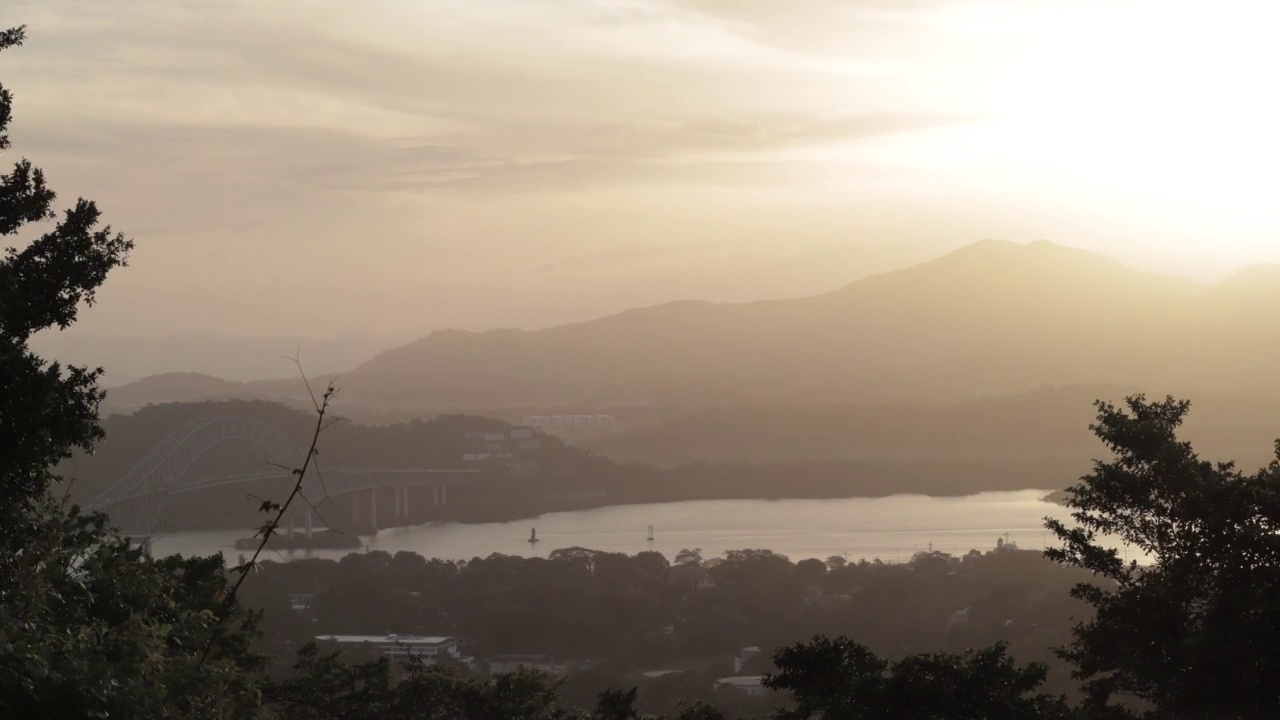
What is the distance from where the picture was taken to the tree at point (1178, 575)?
7273 millimetres

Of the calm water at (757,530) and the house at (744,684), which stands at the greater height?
the calm water at (757,530)

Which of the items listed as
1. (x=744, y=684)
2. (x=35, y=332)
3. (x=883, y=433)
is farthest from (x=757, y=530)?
(x=35, y=332)

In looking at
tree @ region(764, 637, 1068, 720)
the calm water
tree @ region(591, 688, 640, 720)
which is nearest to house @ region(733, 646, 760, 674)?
tree @ region(591, 688, 640, 720)

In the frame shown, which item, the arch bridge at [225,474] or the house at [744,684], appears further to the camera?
the arch bridge at [225,474]

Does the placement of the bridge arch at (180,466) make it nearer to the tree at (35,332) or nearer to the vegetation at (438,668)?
the vegetation at (438,668)

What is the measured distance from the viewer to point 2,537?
5645mm

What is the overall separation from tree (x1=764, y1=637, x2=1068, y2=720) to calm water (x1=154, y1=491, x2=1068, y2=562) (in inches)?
828

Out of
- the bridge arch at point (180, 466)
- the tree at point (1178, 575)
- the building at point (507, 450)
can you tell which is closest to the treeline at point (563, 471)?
the building at point (507, 450)

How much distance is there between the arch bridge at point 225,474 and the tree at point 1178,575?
752 inches

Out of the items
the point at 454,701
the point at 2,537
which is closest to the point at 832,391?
the point at 454,701

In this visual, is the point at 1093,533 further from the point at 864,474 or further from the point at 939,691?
the point at 864,474

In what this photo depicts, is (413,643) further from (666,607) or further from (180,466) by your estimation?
(180,466)

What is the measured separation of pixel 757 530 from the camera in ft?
130

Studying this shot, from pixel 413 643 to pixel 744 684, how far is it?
5.09 m
